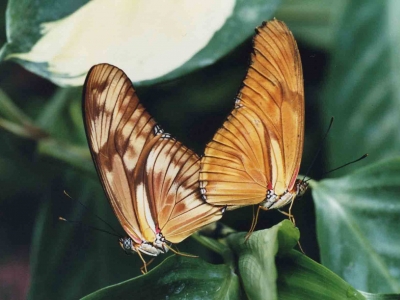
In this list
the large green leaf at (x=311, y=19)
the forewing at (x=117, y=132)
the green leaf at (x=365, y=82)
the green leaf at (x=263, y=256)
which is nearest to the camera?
the green leaf at (x=263, y=256)

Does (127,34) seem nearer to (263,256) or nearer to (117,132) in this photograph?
(117,132)

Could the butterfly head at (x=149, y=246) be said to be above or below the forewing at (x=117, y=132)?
below

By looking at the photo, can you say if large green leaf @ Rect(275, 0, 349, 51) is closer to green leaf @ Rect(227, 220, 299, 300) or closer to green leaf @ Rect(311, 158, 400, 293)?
green leaf @ Rect(311, 158, 400, 293)

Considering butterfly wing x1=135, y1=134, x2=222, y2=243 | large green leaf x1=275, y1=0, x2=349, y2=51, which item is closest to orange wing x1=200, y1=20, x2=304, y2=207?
butterfly wing x1=135, y1=134, x2=222, y2=243

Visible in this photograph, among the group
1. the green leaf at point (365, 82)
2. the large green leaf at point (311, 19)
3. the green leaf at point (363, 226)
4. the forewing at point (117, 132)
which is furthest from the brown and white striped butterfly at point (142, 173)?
the large green leaf at point (311, 19)

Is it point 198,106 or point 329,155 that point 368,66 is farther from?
point 198,106

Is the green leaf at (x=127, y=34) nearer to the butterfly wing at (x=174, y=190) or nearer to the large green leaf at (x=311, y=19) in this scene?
the butterfly wing at (x=174, y=190)
